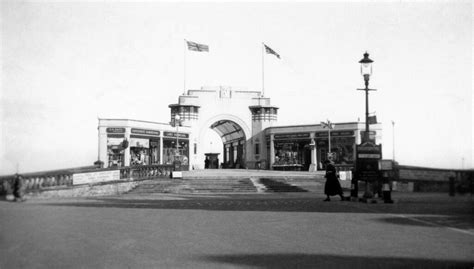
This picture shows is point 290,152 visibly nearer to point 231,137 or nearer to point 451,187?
point 231,137

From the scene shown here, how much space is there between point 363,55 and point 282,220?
31.2 ft

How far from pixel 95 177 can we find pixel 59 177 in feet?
31.0

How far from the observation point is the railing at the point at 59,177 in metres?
Answer: 7.84

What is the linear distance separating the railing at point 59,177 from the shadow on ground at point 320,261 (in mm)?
3535

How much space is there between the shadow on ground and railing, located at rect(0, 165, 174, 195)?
354 cm

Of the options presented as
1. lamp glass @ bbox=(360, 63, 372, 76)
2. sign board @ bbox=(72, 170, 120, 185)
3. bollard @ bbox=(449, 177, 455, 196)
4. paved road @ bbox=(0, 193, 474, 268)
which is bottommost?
paved road @ bbox=(0, 193, 474, 268)

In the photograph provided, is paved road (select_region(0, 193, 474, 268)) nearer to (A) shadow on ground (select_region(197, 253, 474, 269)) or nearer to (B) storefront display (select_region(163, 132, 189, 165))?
(A) shadow on ground (select_region(197, 253, 474, 269))

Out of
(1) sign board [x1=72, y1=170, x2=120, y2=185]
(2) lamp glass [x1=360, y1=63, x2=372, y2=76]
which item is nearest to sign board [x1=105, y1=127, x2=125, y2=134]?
(1) sign board [x1=72, y1=170, x2=120, y2=185]

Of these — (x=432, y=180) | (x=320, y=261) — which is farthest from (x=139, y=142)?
(x=320, y=261)

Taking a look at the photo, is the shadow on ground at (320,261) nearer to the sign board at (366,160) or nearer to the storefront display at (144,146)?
the sign board at (366,160)

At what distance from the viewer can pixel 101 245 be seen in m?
7.71

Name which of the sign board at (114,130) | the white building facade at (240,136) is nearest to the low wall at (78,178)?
the sign board at (114,130)

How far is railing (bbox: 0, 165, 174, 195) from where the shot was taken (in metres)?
7.84

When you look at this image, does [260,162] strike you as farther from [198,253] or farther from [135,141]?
[198,253]
